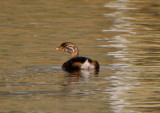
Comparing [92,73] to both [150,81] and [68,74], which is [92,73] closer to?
[68,74]

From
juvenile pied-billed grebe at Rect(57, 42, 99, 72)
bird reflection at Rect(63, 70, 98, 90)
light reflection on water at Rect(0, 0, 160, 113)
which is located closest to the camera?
light reflection on water at Rect(0, 0, 160, 113)

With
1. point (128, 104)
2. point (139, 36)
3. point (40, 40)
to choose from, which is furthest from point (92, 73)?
point (139, 36)

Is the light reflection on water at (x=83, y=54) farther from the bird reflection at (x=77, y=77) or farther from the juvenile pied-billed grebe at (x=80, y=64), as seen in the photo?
the juvenile pied-billed grebe at (x=80, y=64)

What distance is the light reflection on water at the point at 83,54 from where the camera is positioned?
1509 centimetres

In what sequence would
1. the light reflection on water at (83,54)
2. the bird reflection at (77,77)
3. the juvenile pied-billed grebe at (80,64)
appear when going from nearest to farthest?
the light reflection on water at (83,54), the bird reflection at (77,77), the juvenile pied-billed grebe at (80,64)

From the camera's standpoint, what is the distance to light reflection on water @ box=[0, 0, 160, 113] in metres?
15.1

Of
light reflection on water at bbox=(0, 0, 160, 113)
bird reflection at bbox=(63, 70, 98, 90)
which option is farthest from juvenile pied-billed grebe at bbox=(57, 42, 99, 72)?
light reflection on water at bbox=(0, 0, 160, 113)

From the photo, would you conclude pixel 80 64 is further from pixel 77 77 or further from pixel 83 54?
pixel 83 54

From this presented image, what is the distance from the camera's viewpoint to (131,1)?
148 ft

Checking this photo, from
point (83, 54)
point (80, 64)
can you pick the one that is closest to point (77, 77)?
point (80, 64)

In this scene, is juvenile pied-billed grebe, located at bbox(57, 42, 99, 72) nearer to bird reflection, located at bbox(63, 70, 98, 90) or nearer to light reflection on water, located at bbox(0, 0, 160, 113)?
bird reflection, located at bbox(63, 70, 98, 90)

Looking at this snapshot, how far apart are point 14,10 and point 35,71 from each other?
19.3 meters

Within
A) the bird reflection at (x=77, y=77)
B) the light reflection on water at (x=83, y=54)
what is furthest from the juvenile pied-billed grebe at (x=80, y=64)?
the light reflection on water at (x=83, y=54)

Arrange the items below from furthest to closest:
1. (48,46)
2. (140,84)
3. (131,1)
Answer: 1. (131,1)
2. (48,46)
3. (140,84)
